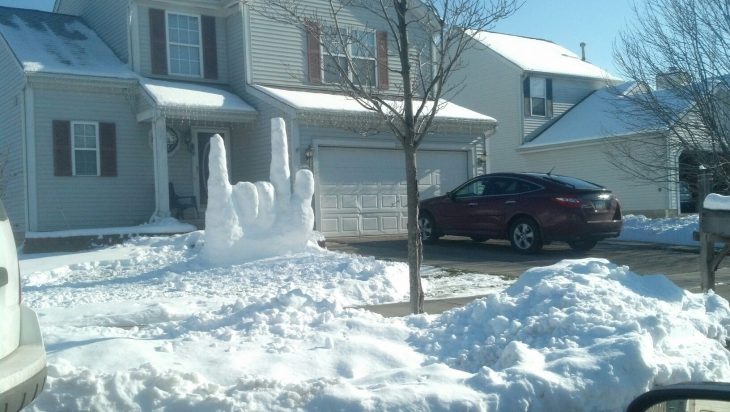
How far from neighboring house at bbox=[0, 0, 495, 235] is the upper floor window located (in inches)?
350

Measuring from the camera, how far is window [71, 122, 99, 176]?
17.1 metres

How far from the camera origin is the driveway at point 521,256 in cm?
1220

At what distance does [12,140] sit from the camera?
18.1m

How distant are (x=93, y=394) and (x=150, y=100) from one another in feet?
40.3

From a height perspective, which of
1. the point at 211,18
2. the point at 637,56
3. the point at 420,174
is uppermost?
the point at 211,18

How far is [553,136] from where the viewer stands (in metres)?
27.2

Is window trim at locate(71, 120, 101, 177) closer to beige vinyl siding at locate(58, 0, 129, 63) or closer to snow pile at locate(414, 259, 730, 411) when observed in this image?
beige vinyl siding at locate(58, 0, 129, 63)

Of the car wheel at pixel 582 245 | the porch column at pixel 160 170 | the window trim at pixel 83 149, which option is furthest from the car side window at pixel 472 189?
the window trim at pixel 83 149

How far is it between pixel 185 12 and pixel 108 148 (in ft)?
12.7

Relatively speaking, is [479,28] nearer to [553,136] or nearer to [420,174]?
[420,174]

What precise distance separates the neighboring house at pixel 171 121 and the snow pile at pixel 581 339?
957 cm

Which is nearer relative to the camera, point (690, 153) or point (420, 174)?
point (690, 153)

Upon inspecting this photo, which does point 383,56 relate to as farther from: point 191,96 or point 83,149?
point 83,149

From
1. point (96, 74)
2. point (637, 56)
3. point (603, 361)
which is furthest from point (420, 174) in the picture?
point (603, 361)
